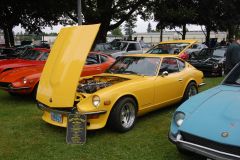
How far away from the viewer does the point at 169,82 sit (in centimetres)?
700

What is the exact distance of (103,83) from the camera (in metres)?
6.57

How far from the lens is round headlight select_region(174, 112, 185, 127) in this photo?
14.1 ft

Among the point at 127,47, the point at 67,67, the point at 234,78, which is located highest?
the point at 67,67

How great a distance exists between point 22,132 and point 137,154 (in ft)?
7.54

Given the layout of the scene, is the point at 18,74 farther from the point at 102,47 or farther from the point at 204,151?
the point at 102,47

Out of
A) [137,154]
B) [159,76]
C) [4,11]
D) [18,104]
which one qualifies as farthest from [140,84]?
[4,11]

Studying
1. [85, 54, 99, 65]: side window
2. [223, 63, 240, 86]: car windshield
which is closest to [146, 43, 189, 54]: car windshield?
[85, 54, 99, 65]: side window

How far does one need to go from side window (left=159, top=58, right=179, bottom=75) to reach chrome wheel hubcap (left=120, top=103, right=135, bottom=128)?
1.25 metres

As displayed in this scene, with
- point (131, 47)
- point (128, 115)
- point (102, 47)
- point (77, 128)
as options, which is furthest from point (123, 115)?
point (131, 47)

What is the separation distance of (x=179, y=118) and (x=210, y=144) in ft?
2.29

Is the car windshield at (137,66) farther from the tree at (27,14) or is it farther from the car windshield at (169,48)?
the tree at (27,14)

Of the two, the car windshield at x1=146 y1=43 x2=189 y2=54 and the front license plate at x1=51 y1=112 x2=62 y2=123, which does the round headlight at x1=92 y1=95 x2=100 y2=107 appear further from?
the car windshield at x1=146 y1=43 x2=189 y2=54

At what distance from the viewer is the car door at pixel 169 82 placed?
22.0ft

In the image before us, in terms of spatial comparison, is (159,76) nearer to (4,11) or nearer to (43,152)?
(43,152)
